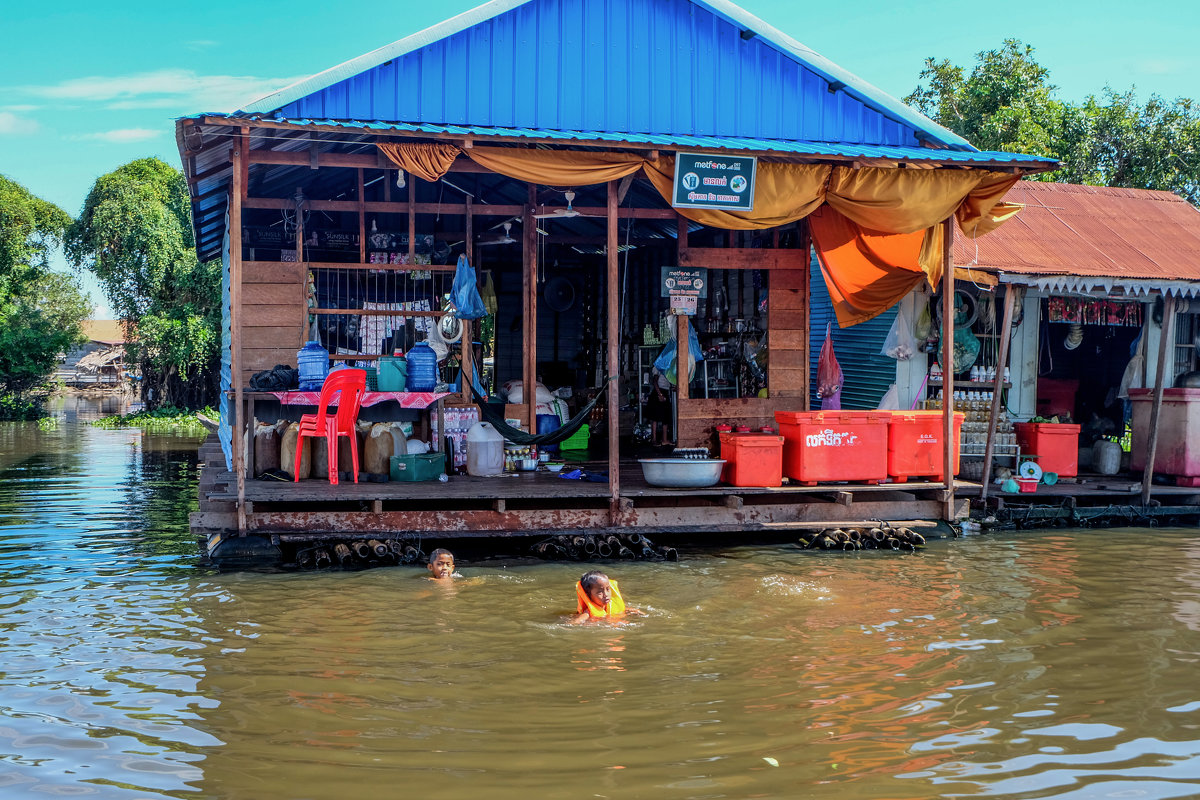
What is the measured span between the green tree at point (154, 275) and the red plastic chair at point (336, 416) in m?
22.5

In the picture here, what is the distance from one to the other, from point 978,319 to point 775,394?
3.78 m

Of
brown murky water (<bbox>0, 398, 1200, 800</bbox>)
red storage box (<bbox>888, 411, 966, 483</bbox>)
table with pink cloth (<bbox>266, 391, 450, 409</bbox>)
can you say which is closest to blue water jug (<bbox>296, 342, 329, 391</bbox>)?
table with pink cloth (<bbox>266, 391, 450, 409</bbox>)

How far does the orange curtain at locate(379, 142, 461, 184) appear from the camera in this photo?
9.59 meters

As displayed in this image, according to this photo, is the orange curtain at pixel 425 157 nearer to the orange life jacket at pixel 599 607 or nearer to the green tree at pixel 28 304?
the orange life jacket at pixel 599 607

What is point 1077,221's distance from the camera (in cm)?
1588

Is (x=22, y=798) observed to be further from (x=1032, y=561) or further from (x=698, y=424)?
(x=1032, y=561)

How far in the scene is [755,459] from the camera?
1079cm

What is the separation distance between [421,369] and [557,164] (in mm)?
2930

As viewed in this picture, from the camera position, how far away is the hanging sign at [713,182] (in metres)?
10.1

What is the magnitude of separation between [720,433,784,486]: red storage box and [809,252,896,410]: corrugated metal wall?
425 centimetres

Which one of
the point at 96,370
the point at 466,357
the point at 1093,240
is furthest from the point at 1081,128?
the point at 96,370

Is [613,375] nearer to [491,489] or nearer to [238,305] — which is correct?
[491,489]

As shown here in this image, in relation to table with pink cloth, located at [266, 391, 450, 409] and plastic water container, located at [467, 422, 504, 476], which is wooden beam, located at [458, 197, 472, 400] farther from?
table with pink cloth, located at [266, 391, 450, 409]

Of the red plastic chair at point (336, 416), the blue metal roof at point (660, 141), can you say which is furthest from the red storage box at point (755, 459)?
the red plastic chair at point (336, 416)
